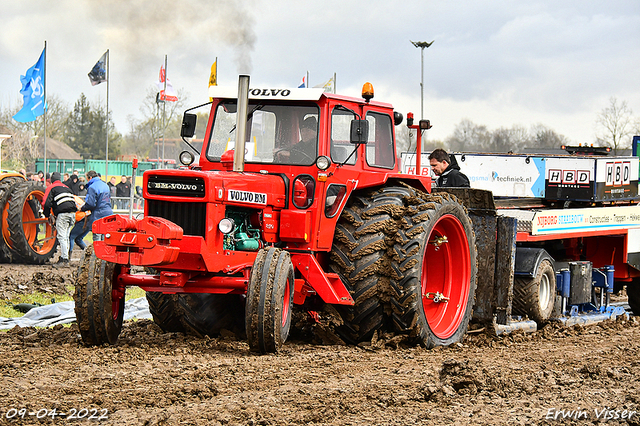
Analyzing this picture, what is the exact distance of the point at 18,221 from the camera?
1447 cm

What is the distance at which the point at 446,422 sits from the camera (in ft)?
14.5

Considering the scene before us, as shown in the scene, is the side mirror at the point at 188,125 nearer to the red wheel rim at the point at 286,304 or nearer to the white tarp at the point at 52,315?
the red wheel rim at the point at 286,304

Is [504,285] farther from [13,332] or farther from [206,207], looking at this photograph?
[13,332]

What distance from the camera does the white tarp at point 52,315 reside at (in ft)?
27.3

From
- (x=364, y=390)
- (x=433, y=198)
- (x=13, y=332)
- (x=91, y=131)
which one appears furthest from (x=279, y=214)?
(x=91, y=131)

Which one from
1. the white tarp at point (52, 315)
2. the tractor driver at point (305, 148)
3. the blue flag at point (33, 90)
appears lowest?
the white tarp at point (52, 315)

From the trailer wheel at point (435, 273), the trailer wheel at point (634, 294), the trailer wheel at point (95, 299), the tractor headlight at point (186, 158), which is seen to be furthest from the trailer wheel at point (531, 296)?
the trailer wheel at point (95, 299)

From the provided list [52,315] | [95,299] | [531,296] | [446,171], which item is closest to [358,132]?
[95,299]

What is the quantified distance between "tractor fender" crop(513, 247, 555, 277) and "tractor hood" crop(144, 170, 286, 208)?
388 cm

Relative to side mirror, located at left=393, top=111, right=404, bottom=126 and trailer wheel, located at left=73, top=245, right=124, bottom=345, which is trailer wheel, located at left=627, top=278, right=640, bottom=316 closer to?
side mirror, located at left=393, top=111, right=404, bottom=126

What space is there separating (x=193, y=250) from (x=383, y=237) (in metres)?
1.72

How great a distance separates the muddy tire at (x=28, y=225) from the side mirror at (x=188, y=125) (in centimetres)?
844

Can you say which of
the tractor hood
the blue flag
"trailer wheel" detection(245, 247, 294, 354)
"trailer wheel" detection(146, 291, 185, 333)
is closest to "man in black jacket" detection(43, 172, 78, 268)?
the blue flag

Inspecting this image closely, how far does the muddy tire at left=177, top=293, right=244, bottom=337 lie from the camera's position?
7152 millimetres
